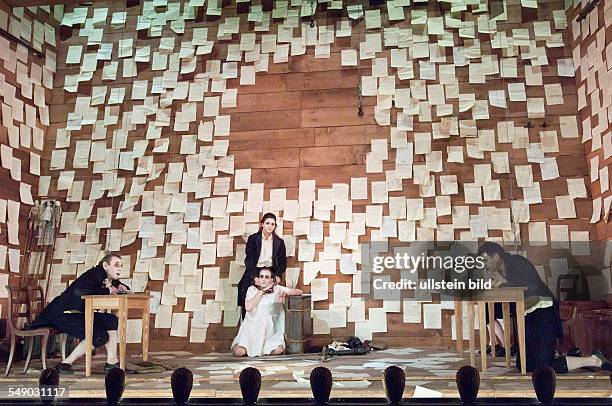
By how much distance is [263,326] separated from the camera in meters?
6.02

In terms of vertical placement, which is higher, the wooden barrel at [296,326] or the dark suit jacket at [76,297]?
the dark suit jacket at [76,297]

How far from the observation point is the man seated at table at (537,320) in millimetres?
4324

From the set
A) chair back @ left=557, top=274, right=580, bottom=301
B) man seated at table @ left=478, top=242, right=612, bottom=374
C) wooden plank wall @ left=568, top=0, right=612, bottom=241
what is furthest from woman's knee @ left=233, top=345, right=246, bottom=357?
wooden plank wall @ left=568, top=0, right=612, bottom=241

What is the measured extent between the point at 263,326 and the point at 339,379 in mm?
2198

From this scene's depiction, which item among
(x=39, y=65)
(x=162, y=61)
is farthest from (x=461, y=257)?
(x=39, y=65)

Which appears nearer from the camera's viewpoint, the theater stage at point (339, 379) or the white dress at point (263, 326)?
the theater stage at point (339, 379)

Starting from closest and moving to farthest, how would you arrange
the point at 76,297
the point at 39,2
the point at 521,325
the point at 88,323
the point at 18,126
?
the point at 521,325
the point at 88,323
the point at 76,297
the point at 39,2
the point at 18,126

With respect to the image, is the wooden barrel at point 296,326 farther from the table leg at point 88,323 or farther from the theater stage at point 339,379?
the table leg at point 88,323

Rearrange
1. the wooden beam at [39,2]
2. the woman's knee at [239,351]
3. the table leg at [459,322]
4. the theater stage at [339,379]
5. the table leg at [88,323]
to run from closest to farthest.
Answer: the theater stage at [339,379] < the table leg at [88,323] < the table leg at [459,322] < the woman's knee at [239,351] < the wooden beam at [39,2]

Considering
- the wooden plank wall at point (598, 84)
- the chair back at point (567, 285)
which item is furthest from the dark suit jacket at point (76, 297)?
the wooden plank wall at point (598, 84)

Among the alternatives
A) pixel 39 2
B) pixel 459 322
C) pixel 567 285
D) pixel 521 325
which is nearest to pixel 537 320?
pixel 521 325

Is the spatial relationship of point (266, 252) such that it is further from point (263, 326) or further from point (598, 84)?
point (598, 84)

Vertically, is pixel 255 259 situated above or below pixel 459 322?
above

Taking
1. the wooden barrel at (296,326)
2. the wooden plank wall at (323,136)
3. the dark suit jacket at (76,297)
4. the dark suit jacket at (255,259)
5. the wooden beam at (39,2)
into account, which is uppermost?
the wooden beam at (39,2)
